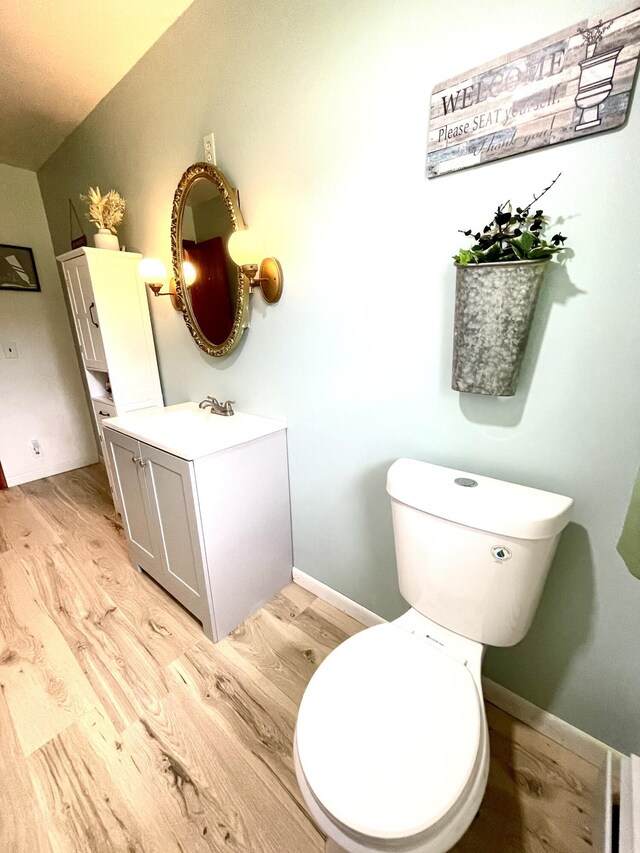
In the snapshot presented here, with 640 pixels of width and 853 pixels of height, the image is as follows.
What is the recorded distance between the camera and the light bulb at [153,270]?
172 centimetres

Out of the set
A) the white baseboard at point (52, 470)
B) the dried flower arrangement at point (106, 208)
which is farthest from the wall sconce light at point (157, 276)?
the white baseboard at point (52, 470)

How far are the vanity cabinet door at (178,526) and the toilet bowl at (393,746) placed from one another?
702 mm

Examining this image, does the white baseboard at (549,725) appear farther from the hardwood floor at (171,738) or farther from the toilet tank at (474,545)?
the toilet tank at (474,545)

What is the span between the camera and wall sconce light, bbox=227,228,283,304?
1.27 m

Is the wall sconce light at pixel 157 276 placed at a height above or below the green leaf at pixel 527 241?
above

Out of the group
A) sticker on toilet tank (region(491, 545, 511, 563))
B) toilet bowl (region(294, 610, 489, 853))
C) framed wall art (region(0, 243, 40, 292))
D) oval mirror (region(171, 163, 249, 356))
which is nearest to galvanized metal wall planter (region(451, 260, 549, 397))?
sticker on toilet tank (region(491, 545, 511, 563))

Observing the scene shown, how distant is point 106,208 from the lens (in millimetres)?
1873

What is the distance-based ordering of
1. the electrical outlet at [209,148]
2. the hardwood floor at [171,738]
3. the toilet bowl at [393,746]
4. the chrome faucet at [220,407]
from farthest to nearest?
the chrome faucet at [220,407] → the electrical outlet at [209,148] → the hardwood floor at [171,738] → the toilet bowl at [393,746]

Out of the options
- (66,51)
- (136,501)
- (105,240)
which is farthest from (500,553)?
(66,51)

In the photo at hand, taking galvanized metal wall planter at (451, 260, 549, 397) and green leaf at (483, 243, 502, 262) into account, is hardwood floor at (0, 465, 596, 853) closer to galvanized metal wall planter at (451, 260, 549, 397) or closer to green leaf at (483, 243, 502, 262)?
galvanized metal wall planter at (451, 260, 549, 397)

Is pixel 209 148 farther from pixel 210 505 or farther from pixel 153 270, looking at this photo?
pixel 210 505

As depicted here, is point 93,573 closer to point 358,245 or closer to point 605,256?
point 358,245

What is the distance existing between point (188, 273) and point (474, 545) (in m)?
1.67

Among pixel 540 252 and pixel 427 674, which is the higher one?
pixel 540 252
